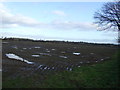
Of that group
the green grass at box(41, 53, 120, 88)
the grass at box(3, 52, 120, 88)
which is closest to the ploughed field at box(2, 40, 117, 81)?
the grass at box(3, 52, 120, 88)

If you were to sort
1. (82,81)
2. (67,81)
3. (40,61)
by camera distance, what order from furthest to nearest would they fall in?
(40,61) → (82,81) → (67,81)

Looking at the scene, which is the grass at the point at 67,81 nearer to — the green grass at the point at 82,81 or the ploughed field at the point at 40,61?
the green grass at the point at 82,81

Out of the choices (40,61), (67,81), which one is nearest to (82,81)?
(67,81)

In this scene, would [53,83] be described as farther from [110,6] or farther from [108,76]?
[110,6]

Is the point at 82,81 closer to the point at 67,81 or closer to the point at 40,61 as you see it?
the point at 67,81

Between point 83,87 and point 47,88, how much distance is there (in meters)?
1.52

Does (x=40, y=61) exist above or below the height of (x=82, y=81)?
above

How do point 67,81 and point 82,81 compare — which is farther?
point 82,81

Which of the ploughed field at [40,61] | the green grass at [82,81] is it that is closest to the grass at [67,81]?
the green grass at [82,81]

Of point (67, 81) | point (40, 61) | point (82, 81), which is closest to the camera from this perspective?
point (67, 81)

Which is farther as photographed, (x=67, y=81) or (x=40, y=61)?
(x=40, y=61)

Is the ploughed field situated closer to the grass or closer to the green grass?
the grass

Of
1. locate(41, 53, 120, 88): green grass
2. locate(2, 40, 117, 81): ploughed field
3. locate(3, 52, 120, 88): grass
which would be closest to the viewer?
locate(3, 52, 120, 88): grass

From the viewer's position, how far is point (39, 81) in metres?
6.80
